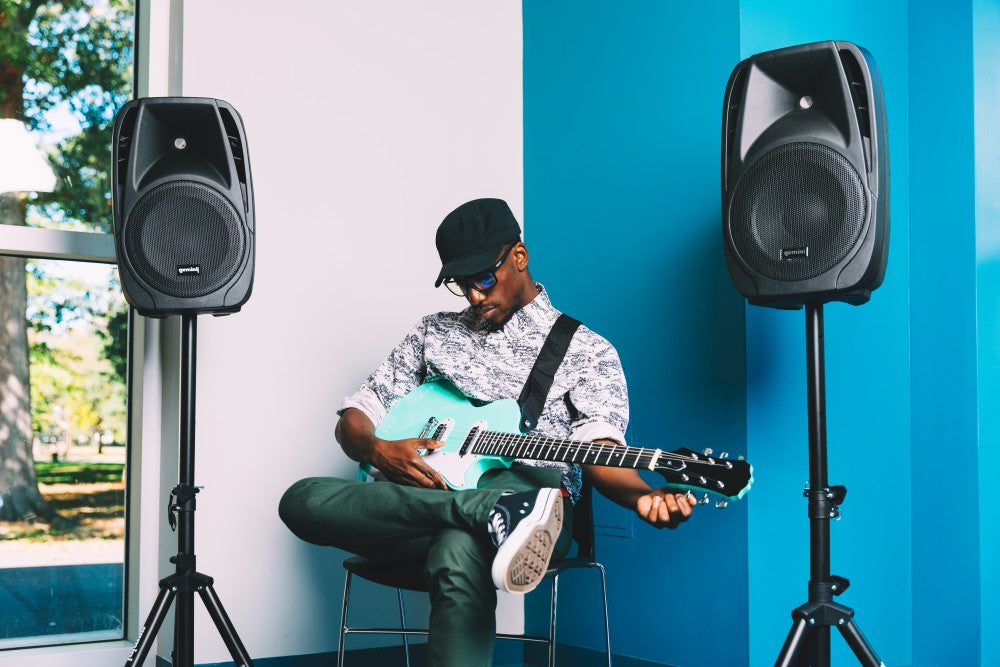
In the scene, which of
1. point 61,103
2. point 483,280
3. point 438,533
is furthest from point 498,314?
point 61,103

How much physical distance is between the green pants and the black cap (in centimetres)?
50

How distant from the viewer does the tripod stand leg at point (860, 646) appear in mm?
1824

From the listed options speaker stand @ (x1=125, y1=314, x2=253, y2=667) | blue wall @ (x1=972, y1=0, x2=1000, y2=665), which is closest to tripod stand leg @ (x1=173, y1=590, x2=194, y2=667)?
speaker stand @ (x1=125, y1=314, x2=253, y2=667)

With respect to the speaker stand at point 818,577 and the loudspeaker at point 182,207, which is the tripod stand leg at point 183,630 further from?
the speaker stand at point 818,577

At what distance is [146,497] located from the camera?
2.88m

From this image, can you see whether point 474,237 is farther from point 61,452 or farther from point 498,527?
point 61,452

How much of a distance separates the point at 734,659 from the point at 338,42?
6.78 feet

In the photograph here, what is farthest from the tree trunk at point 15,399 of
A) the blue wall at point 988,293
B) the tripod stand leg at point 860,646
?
the blue wall at point 988,293

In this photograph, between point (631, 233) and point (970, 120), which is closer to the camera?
point (970, 120)

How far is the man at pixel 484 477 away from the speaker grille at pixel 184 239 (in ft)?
1.56

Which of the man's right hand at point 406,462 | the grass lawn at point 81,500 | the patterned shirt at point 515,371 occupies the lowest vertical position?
the grass lawn at point 81,500

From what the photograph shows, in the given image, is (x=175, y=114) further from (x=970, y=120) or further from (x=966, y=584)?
(x=966, y=584)

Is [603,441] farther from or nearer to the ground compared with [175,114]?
nearer to the ground

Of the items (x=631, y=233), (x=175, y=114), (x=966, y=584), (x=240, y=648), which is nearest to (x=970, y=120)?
(x=631, y=233)
